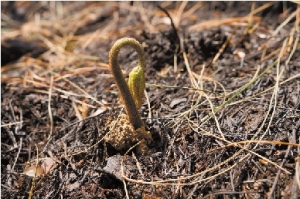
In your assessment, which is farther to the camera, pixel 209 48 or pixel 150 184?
pixel 209 48

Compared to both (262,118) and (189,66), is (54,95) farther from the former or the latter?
(262,118)

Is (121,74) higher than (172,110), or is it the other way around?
(121,74)

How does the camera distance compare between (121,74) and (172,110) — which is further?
(172,110)

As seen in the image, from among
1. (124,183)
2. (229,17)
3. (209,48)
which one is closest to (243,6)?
(229,17)

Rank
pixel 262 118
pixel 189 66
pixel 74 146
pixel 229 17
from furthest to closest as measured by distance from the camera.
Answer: pixel 229 17, pixel 189 66, pixel 74 146, pixel 262 118
